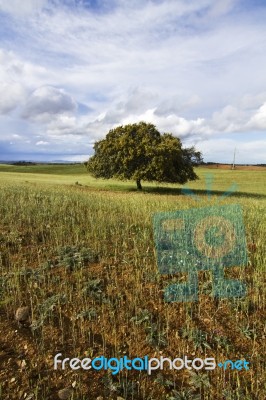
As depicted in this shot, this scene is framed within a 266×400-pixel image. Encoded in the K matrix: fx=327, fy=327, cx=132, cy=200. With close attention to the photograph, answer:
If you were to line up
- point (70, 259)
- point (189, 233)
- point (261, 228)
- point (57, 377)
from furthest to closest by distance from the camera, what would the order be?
point (261, 228) → point (189, 233) → point (70, 259) → point (57, 377)

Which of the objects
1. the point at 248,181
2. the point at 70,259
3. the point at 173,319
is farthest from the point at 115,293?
the point at 248,181

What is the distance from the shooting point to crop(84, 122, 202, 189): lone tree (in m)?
30.1

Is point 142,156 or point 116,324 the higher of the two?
point 142,156

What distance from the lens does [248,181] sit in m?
50.8

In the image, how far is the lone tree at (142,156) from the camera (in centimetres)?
3011

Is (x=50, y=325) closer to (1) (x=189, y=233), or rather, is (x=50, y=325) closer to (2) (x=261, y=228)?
(1) (x=189, y=233)

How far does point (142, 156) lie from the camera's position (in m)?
31.0

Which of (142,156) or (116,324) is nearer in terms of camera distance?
(116,324)

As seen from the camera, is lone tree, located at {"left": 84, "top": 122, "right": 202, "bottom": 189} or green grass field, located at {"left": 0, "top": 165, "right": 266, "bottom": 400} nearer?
green grass field, located at {"left": 0, "top": 165, "right": 266, "bottom": 400}

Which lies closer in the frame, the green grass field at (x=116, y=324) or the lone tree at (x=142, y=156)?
the green grass field at (x=116, y=324)

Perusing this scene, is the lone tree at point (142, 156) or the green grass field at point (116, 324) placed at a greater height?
the lone tree at point (142, 156)

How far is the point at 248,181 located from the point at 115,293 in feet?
162

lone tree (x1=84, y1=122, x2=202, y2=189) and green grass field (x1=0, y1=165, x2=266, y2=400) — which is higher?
lone tree (x1=84, y1=122, x2=202, y2=189)

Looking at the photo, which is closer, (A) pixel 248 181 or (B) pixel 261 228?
(B) pixel 261 228
